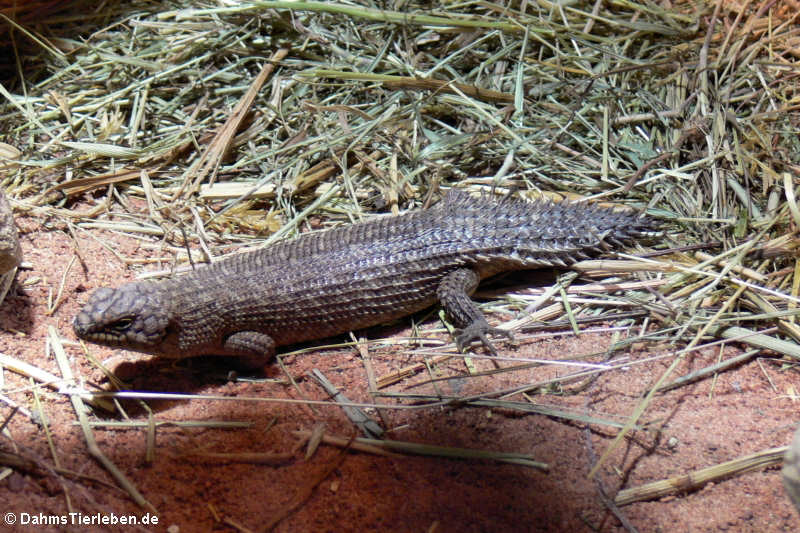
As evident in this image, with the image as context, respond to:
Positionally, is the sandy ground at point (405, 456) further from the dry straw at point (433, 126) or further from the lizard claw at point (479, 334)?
the dry straw at point (433, 126)

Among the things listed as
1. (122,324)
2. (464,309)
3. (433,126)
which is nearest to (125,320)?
(122,324)

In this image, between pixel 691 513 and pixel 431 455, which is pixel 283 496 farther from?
pixel 691 513

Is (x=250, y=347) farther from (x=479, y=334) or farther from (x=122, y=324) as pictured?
(x=479, y=334)

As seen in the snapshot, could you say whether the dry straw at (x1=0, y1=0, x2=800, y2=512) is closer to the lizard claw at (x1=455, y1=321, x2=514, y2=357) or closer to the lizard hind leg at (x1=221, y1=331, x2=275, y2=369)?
the lizard claw at (x1=455, y1=321, x2=514, y2=357)

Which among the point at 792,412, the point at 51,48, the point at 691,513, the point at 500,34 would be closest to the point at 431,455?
the point at 691,513

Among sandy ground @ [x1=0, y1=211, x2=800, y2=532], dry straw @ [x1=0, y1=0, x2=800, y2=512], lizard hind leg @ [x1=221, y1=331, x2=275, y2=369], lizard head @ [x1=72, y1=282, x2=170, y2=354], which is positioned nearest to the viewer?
sandy ground @ [x1=0, y1=211, x2=800, y2=532]

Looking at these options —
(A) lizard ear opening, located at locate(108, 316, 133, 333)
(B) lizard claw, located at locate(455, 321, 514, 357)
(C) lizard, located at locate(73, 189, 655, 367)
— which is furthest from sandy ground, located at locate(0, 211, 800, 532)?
(A) lizard ear opening, located at locate(108, 316, 133, 333)

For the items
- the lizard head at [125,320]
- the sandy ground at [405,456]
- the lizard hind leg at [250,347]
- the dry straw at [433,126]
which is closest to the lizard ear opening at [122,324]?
the lizard head at [125,320]
